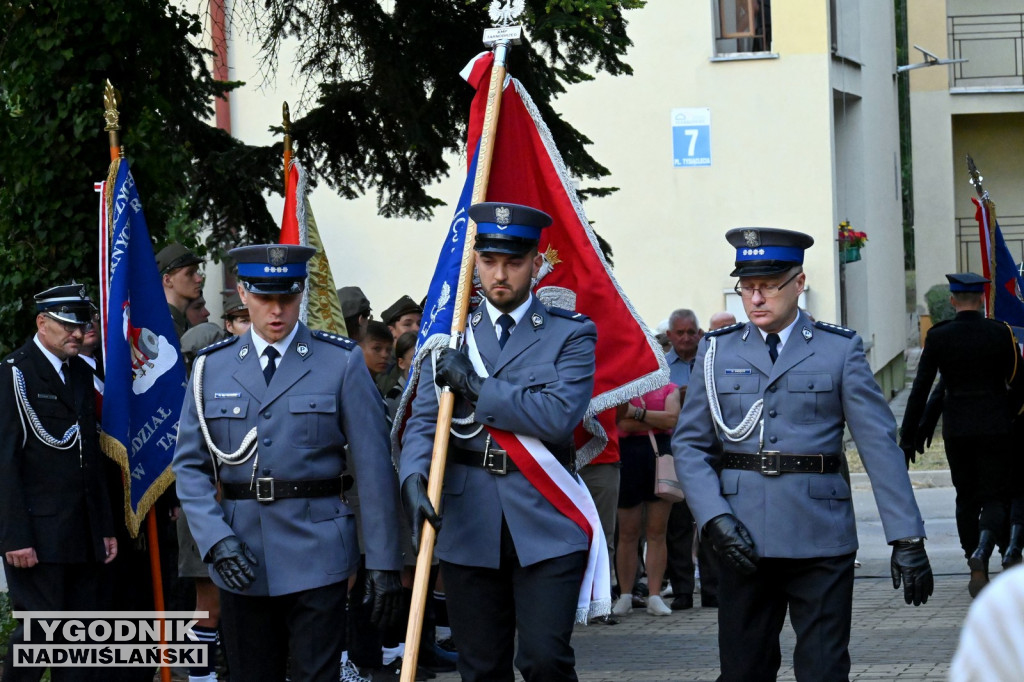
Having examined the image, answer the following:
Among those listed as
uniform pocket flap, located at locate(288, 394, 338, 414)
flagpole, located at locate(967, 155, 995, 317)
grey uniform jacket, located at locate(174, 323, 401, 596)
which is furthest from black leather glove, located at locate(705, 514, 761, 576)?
flagpole, located at locate(967, 155, 995, 317)

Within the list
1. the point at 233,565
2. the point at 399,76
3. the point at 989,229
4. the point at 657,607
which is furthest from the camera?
the point at 989,229

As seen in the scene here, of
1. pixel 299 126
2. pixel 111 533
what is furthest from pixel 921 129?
pixel 111 533

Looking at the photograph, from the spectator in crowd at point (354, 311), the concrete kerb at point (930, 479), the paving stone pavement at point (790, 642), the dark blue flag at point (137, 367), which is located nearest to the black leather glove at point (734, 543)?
the paving stone pavement at point (790, 642)

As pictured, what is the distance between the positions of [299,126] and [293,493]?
19.4ft

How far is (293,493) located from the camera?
521cm

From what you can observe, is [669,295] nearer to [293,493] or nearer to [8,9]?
[8,9]

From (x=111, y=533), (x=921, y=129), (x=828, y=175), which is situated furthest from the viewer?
(x=921, y=129)

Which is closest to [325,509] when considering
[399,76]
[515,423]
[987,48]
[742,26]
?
[515,423]

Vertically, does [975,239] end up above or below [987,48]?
below

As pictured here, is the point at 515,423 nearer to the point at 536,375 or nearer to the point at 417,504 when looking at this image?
the point at 536,375

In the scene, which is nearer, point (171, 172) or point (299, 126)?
point (171, 172)

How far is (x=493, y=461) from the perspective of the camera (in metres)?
5.25

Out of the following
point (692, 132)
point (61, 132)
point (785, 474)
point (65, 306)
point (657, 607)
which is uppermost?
point (692, 132)

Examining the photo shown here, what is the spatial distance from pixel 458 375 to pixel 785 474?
127 cm
